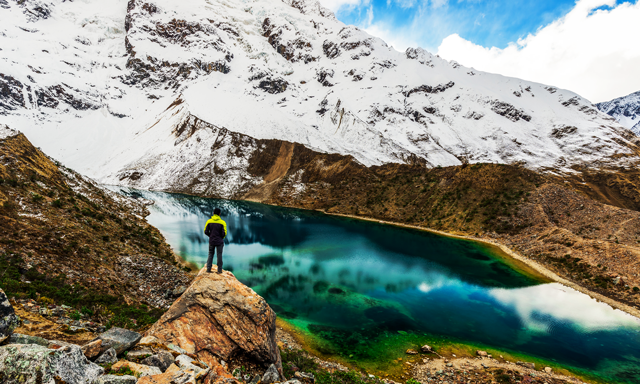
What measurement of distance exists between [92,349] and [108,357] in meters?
0.36

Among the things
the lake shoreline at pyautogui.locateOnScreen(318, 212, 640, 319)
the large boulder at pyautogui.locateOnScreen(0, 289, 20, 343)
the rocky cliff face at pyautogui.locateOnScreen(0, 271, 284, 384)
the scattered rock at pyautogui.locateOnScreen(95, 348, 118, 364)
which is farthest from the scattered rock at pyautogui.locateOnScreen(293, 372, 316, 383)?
the lake shoreline at pyautogui.locateOnScreen(318, 212, 640, 319)

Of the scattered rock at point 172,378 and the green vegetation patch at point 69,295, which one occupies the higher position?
the scattered rock at point 172,378

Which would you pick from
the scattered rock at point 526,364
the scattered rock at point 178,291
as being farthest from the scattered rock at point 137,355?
the scattered rock at point 526,364

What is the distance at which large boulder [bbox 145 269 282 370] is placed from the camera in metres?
8.66

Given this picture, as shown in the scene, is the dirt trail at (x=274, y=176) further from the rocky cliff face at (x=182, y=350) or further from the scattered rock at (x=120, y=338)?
the scattered rock at (x=120, y=338)

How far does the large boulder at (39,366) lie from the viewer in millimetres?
3456

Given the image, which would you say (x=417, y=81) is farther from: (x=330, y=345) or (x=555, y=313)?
(x=330, y=345)

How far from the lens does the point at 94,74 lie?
4766 inches

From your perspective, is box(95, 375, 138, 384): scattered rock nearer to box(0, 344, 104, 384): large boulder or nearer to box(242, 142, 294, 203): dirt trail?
box(0, 344, 104, 384): large boulder

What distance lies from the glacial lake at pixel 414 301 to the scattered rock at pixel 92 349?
44.9 feet

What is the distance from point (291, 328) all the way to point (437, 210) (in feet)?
142

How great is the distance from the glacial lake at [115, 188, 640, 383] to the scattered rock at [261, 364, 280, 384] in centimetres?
907

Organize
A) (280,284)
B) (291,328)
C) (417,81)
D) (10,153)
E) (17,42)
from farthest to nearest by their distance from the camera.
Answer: (417,81) < (17,42) < (280,284) < (10,153) < (291,328)

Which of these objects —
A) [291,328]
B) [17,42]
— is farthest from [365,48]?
[291,328]
